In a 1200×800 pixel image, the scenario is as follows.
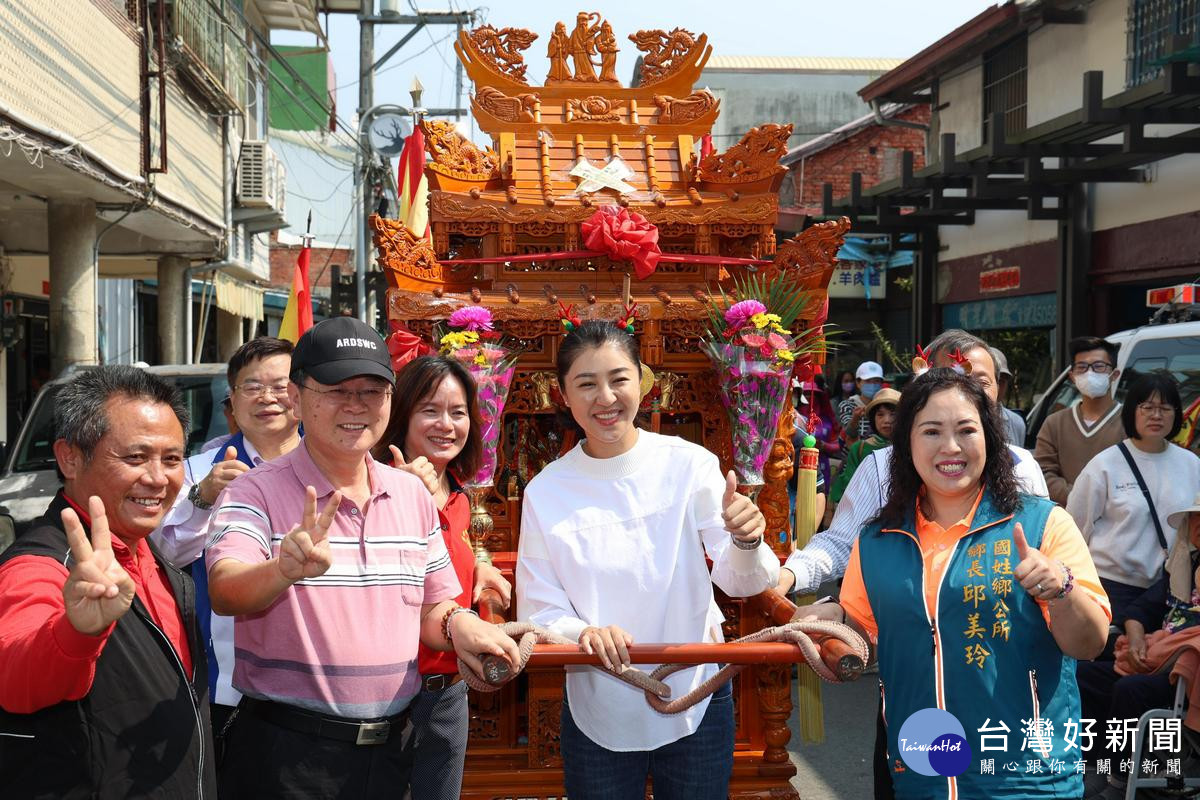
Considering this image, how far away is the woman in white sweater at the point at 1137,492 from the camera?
4855 mm

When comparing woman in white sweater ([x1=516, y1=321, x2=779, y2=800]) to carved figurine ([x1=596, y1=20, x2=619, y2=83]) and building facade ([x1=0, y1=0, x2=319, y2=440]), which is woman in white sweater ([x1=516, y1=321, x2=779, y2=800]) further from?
building facade ([x1=0, y1=0, x2=319, y2=440])

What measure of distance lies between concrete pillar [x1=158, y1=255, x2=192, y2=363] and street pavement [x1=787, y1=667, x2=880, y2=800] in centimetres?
1186

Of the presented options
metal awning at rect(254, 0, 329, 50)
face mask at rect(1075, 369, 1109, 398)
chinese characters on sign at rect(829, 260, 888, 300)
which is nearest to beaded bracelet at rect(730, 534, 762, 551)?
face mask at rect(1075, 369, 1109, 398)

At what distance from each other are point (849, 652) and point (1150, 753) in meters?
2.46

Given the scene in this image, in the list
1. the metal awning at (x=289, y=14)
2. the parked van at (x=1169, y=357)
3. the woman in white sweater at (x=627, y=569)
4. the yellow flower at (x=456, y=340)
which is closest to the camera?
the woman in white sweater at (x=627, y=569)

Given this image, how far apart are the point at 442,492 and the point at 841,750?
307cm

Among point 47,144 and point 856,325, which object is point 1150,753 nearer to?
point 47,144

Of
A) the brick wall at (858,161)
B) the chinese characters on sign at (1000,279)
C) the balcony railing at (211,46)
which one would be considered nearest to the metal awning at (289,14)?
the balcony railing at (211,46)

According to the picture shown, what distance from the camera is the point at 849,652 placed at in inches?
98.6

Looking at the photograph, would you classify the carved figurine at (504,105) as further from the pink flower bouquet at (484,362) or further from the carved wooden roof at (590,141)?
the pink flower bouquet at (484,362)

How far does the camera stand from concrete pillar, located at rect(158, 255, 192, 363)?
15289 millimetres

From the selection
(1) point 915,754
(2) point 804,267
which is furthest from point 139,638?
(2) point 804,267

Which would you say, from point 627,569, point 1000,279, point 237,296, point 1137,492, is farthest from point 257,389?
point 237,296

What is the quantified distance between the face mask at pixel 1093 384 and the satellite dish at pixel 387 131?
35.4 ft
